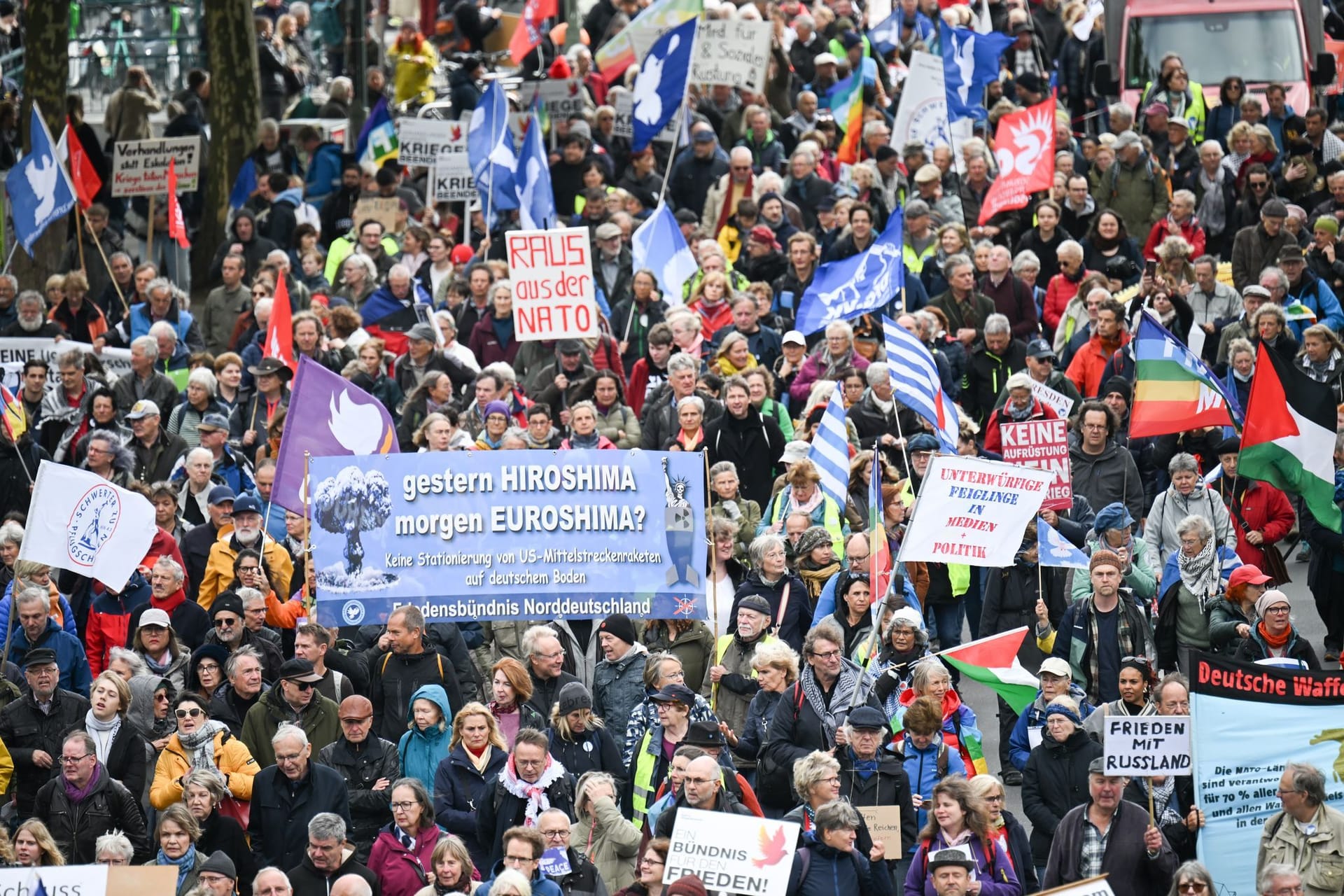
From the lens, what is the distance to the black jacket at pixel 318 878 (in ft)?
37.1

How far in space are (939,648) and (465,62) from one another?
579 inches

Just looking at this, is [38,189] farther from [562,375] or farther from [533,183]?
[562,375]

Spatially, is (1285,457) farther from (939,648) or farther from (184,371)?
(184,371)

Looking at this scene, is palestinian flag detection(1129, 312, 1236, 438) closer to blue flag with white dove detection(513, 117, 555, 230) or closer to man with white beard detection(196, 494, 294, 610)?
man with white beard detection(196, 494, 294, 610)

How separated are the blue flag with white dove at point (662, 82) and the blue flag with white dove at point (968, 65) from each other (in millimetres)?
3444

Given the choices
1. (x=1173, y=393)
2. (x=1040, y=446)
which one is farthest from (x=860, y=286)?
(x=1040, y=446)

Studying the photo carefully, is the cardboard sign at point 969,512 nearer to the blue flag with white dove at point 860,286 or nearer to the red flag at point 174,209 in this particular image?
the blue flag with white dove at point 860,286

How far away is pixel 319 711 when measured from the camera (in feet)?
42.0

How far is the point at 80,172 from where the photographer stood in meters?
23.3

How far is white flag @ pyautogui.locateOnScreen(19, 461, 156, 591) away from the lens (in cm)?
1419

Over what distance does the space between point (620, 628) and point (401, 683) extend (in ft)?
3.99

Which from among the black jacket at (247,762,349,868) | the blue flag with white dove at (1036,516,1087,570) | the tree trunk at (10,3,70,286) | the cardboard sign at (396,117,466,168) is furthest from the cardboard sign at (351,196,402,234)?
the black jacket at (247,762,349,868)

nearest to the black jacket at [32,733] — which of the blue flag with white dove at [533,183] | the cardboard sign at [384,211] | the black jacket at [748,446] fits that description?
the black jacket at [748,446]

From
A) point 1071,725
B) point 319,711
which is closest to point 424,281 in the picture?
point 319,711
